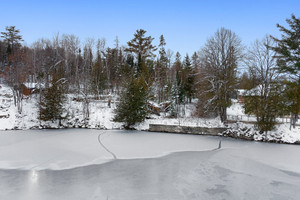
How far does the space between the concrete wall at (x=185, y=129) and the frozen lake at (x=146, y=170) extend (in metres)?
3.29

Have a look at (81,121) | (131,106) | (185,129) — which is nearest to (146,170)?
(185,129)

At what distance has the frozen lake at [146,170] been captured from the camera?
6.03m

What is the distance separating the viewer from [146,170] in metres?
8.09

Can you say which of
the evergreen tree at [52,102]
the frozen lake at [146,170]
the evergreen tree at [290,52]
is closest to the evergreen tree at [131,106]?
the frozen lake at [146,170]

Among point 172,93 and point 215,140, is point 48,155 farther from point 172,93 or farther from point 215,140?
point 172,93

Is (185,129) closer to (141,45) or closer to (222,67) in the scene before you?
(222,67)

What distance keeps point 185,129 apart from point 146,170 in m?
10.1

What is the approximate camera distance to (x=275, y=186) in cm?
675

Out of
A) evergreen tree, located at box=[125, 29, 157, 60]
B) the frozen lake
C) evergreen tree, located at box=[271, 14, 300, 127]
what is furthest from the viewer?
evergreen tree, located at box=[125, 29, 157, 60]

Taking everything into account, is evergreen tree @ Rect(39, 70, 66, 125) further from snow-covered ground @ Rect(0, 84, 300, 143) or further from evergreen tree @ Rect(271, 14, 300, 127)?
evergreen tree @ Rect(271, 14, 300, 127)

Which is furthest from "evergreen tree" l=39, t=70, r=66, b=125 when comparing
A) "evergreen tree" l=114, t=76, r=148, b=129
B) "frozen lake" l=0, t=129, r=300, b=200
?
"evergreen tree" l=114, t=76, r=148, b=129

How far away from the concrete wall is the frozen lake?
3287 mm

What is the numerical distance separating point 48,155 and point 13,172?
8.11ft

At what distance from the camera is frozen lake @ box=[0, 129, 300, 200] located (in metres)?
6.03
